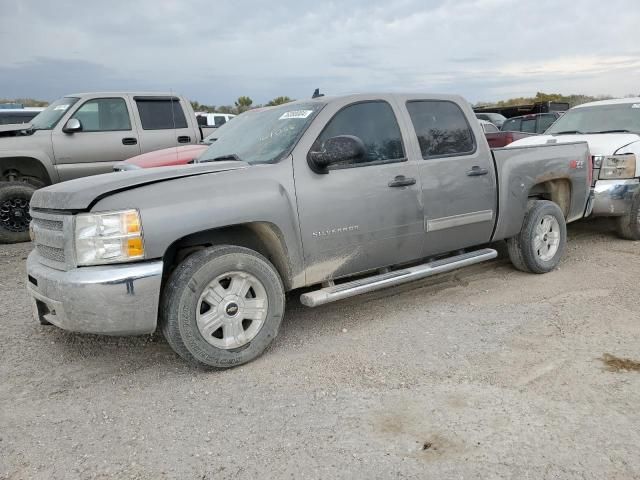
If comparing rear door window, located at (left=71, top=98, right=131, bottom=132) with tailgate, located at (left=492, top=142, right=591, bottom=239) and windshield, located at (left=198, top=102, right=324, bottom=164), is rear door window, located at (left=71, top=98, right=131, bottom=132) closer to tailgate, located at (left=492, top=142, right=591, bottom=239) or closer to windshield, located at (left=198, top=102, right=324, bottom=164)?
windshield, located at (left=198, top=102, right=324, bottom=164)

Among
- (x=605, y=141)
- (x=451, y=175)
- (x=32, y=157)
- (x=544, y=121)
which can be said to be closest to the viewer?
(x=451, y=175)

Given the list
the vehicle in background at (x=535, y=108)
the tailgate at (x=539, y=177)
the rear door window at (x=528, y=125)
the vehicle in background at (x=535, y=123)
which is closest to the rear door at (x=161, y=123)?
the tailgate at (x=539, y=177)

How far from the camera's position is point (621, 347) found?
3885 millimetres

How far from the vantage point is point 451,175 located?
473 cm

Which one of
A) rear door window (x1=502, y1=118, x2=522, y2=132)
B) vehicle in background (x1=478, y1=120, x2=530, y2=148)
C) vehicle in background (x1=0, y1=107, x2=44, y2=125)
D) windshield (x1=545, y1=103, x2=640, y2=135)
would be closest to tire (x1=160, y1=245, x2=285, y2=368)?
windshield (x1=545, y1=103, x2=640, y2=135)

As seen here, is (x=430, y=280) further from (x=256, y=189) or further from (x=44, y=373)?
(x=44, y=373)

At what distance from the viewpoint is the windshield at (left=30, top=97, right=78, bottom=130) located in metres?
8.20

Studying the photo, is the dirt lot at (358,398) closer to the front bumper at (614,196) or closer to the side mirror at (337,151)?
the side mirror at (337,151)

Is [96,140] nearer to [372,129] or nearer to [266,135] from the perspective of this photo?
[266,135]

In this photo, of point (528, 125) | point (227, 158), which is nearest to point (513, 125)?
point (528, 125)

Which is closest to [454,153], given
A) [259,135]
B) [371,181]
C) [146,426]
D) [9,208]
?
[371,181]

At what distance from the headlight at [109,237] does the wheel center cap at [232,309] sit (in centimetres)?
65

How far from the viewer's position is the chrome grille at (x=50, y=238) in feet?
11.4

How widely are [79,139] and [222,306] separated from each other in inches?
227
